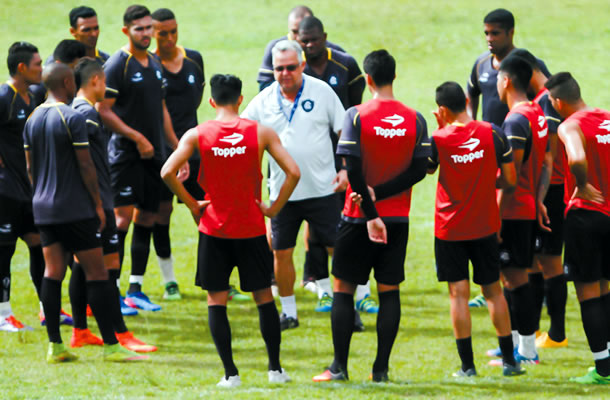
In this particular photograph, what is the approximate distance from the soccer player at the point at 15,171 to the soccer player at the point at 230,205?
263 cm

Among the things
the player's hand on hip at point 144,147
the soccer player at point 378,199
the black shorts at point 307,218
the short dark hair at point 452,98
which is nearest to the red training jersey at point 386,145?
the soccer player at point 378,199

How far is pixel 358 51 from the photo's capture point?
2317cm

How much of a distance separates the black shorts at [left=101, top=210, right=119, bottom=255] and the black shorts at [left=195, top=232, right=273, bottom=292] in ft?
5.65

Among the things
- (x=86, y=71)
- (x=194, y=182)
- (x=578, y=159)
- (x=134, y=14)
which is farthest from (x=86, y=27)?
(x=578, y=159)

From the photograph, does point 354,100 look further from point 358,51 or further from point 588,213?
point 358,51

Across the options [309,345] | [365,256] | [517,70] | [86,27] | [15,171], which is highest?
[86,27]

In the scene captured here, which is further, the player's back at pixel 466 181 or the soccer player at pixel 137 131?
the soccer player at pixel 137 131

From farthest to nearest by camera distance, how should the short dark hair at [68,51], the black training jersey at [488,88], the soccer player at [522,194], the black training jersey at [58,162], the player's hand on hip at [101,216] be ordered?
the black training jersey at [488,88] → the short dark hair at [68,51] → the player's hand on hip at [101,216] → the soccer player at [522,194] → the black training jersey at [58,162]

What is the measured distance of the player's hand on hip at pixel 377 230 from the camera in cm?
638

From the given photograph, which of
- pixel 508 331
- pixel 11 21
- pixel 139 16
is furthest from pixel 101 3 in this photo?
pixel 508 331

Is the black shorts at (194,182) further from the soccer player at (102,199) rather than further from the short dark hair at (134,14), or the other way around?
the soccer player at (102,199)

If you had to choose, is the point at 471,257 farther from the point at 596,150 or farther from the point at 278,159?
the point at 278,159

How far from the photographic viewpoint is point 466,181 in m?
6.66

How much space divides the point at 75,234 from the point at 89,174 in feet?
1.69
